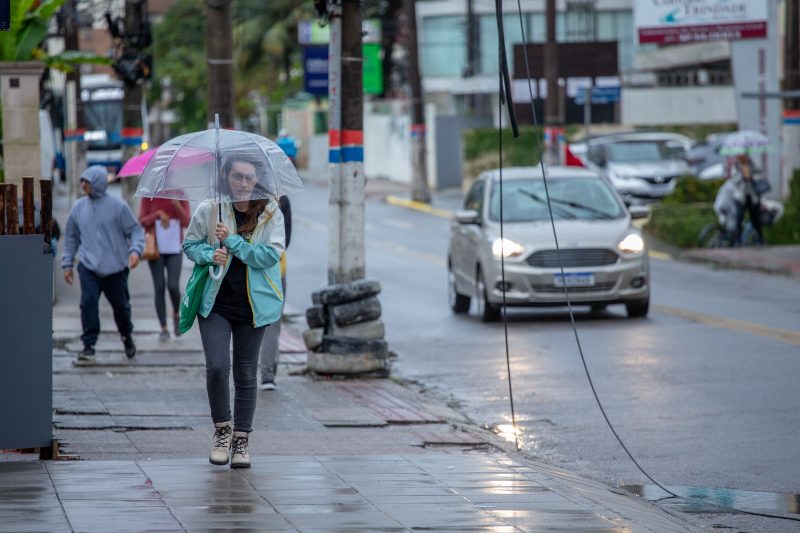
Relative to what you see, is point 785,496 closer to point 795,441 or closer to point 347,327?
point 795,441

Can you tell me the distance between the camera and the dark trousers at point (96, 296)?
13.9 m

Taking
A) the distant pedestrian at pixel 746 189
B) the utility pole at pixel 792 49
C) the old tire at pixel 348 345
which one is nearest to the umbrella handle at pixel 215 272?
the old tire at pixel 348 345

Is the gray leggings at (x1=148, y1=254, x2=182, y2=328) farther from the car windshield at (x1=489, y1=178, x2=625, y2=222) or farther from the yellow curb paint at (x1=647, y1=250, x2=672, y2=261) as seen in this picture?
the yellow curb paint at (x1=647, y1=250, x2=672, y2=261)

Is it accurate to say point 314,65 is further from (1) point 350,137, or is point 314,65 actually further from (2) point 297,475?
(2) point 297,475

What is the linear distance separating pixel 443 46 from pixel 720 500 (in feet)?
179

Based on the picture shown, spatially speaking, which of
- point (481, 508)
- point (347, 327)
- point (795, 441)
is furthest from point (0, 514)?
point (347, 327)

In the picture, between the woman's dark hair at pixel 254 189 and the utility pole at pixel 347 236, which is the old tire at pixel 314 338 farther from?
the woman's dark hair at pixel 254 189

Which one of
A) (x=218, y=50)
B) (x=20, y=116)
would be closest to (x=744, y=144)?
(x=218, y=50)

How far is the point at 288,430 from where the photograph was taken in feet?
34.2

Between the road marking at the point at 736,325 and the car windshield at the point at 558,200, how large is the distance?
53.5 inches

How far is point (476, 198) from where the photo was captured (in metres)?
19.7

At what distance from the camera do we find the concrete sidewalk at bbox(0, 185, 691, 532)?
6898 mm

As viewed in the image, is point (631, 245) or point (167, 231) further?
point (631, 245)

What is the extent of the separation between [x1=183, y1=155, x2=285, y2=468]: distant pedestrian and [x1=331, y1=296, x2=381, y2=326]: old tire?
16.1ft
